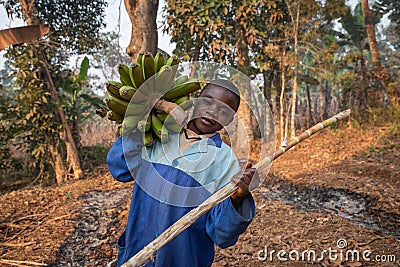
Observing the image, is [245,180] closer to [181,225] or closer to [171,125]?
[181,225]

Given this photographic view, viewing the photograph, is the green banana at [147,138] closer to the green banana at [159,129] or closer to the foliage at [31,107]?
the green banana at [159,129]

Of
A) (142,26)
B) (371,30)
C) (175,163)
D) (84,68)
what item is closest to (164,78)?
(175,163)

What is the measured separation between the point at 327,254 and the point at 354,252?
0.81 feet

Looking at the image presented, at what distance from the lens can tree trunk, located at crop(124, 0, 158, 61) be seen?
175 inches

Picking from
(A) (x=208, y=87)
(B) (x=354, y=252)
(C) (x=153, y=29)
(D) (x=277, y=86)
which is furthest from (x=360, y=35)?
(A) (x=208, y=87)

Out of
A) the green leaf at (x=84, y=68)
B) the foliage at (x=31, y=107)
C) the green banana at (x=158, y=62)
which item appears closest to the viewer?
the green banana at (x=158, y=62)

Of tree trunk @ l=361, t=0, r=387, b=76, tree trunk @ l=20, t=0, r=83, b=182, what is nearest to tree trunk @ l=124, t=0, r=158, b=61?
tree trunk @ l=20, t=0, r=83, b=182

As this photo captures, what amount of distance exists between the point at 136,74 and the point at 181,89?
8.3 inches

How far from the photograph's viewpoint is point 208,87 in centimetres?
141

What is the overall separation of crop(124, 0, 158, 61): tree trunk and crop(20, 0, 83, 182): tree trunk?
9.60 feet

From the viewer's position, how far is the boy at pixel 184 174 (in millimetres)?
1354

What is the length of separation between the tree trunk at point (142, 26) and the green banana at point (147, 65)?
3053 mm

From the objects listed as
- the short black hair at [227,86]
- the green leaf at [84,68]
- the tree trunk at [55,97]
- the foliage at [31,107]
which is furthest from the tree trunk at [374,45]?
the short black hair at [227,86]

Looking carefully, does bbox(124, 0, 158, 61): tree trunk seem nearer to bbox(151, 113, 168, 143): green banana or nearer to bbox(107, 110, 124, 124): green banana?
bbox(107, 110, 124, 124): green banana
